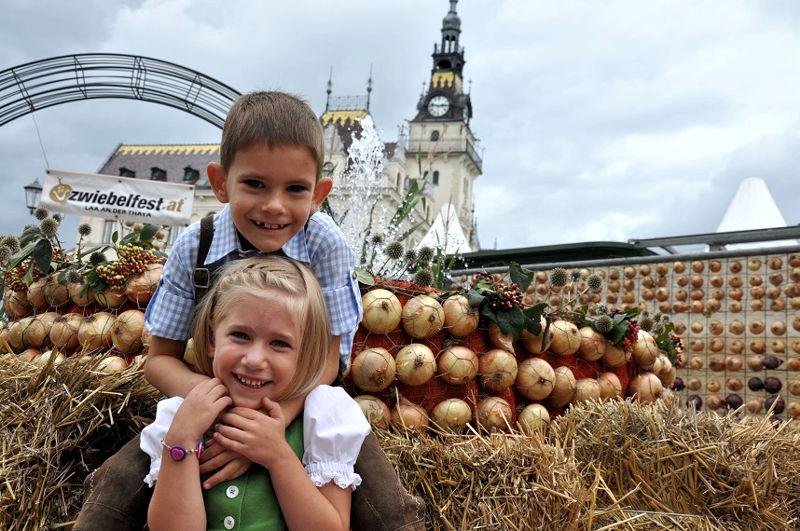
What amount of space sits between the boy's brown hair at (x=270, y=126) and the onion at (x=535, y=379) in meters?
1.42

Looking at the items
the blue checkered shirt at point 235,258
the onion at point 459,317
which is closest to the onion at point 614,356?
the onion at point 459,317

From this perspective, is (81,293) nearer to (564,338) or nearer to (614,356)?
(564,338)

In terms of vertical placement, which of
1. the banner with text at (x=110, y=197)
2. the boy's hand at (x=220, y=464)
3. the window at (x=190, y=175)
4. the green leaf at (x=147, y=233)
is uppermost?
the window at (x=190, y=175)

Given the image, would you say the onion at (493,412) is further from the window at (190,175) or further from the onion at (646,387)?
the window at (190,175)

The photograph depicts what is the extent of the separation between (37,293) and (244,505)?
189 centimetres

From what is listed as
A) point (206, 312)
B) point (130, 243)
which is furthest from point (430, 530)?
point (130, 243)

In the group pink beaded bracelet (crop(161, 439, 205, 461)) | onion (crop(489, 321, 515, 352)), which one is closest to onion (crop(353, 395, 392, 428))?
onion (crop(489, 321, 515, 352))

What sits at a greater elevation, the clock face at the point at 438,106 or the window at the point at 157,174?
the clock face at the point at 438,106

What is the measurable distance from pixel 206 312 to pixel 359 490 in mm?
584

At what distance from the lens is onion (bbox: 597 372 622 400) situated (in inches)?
121

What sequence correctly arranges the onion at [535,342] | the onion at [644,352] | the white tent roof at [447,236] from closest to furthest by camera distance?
the onion at [535,342] → the onion at [644,352] → the white tent roof at [447,236]

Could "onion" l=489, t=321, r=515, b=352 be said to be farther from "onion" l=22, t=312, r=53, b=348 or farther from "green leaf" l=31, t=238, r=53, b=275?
"green leaf" l=31, t=238, r=53, b=275

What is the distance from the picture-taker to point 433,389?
8.52 feet

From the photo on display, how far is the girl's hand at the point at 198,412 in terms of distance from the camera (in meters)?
1.47
